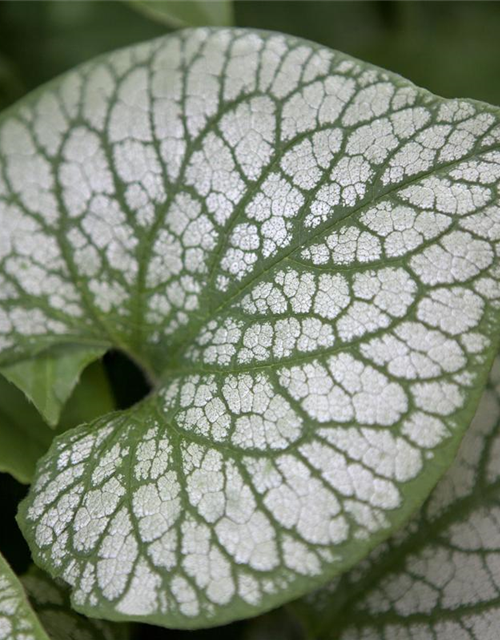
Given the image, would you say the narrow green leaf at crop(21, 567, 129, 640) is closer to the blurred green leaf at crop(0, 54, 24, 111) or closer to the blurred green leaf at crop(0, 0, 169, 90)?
the blurred green leaf at crop(0, 54, 24, 111)

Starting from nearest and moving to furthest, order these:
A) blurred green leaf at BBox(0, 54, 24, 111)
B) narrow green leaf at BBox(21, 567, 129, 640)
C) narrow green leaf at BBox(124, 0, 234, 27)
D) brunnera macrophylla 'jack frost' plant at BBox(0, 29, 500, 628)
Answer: brunnera macrophylla 'jack frost' plant at BBox(0, 29, 500, 628), narrow green leaf at BBox(21, 567, 129, 640), narrow green leaf at BBox(124, 0, 234, 27), blurred green leaf at BBox(0, 54, 24, 111)

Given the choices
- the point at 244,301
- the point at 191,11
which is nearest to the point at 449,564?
the point at 244,301

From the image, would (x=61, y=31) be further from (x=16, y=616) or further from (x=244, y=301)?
(x=16, y=616)

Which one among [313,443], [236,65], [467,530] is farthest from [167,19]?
[467,530]

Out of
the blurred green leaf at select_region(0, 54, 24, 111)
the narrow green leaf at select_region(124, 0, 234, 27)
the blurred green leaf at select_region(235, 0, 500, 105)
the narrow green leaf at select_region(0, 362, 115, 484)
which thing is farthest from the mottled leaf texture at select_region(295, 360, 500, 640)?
the blurred green leaf at select_region(0, 54, 24, 111)

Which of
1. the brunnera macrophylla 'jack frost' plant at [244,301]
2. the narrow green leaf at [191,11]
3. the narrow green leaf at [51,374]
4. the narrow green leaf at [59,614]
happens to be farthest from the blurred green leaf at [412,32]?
the narrow green leaf at [59,614]
